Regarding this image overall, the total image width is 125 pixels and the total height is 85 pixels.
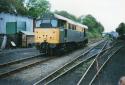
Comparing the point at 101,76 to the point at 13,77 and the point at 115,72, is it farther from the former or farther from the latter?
the point at 13,77

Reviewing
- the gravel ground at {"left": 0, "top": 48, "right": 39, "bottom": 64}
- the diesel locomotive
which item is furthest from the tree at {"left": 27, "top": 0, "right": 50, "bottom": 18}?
the diesel locomotive

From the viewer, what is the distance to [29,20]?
46094mm

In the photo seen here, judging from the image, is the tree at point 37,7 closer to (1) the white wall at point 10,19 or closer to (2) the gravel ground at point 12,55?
(1) the white wall at point 10,19

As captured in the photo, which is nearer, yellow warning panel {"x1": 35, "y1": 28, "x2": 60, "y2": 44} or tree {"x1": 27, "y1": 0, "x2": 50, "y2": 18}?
yellow warning panel {"x1": 35, "y1": 28, "x2": 60, "y2": 44}

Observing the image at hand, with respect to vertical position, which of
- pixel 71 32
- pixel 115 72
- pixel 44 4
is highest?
pixel 44 4

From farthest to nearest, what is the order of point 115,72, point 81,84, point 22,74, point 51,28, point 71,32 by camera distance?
point 71,32 < point 51,28 < point 115,72 < point 22,74 < point 81,84

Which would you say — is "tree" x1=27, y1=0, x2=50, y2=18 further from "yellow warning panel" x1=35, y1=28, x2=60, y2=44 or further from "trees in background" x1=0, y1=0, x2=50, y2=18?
"yellow warning panel" x1=35, y1=28, x2=60, y2=44

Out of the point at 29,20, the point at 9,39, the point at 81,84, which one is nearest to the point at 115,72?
the point at 81,84

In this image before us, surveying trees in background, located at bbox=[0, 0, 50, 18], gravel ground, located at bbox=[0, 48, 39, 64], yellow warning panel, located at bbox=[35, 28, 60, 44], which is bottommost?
gravel ground, located at bbox=[0, 48, 39, 64]

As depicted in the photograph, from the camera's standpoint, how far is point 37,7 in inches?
2950

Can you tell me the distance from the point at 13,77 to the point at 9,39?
24.9m

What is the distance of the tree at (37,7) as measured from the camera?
7138cm

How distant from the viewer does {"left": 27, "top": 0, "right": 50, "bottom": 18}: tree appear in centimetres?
7138

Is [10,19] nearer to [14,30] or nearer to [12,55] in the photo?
[14,30]
